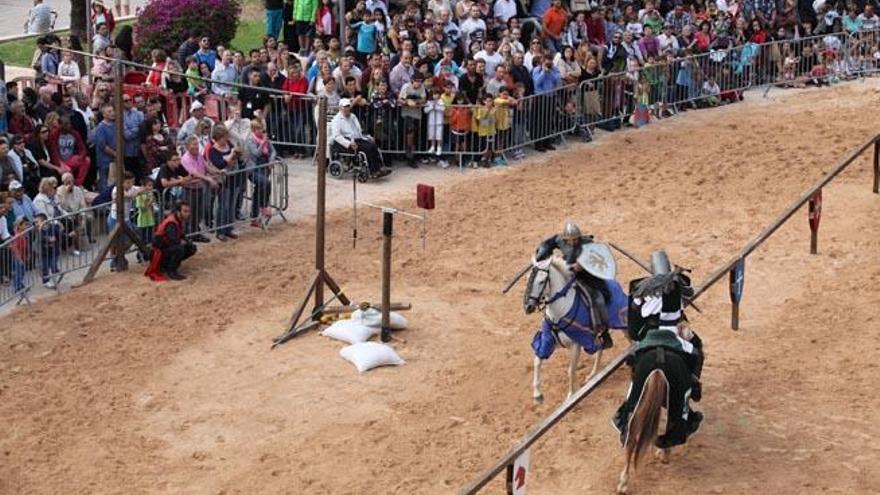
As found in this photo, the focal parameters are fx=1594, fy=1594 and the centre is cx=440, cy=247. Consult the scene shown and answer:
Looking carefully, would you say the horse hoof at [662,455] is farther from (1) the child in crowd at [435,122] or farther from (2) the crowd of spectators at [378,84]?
(1) the child in crowd at [435,122]

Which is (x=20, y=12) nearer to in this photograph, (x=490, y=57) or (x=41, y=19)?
(x=41, y=19)

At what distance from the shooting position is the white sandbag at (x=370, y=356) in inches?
652

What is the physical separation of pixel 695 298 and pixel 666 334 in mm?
2462

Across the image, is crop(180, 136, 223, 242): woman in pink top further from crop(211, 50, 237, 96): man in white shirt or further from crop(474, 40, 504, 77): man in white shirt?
crop(474, 40, 504, 77): man in white shirt

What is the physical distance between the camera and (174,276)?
19281 millimetres

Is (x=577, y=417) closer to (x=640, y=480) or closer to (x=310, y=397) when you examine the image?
(x=640, y=480)

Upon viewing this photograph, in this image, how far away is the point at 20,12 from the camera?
3531 cm

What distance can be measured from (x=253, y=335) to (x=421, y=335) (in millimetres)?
1852

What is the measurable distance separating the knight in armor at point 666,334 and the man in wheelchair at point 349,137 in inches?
363

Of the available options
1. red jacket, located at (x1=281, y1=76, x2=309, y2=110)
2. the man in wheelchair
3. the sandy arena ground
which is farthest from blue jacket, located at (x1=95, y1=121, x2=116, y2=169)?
red jacket, located at (x1=281, y1=76, x2=309, y2=110)

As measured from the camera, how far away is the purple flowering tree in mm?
28109

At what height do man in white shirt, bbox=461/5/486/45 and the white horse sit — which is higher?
man in white shirt, bbox=461/5/486/45

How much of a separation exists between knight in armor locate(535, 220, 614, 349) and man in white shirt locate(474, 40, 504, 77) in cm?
1011

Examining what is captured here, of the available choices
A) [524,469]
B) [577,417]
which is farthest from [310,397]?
[524,469]
